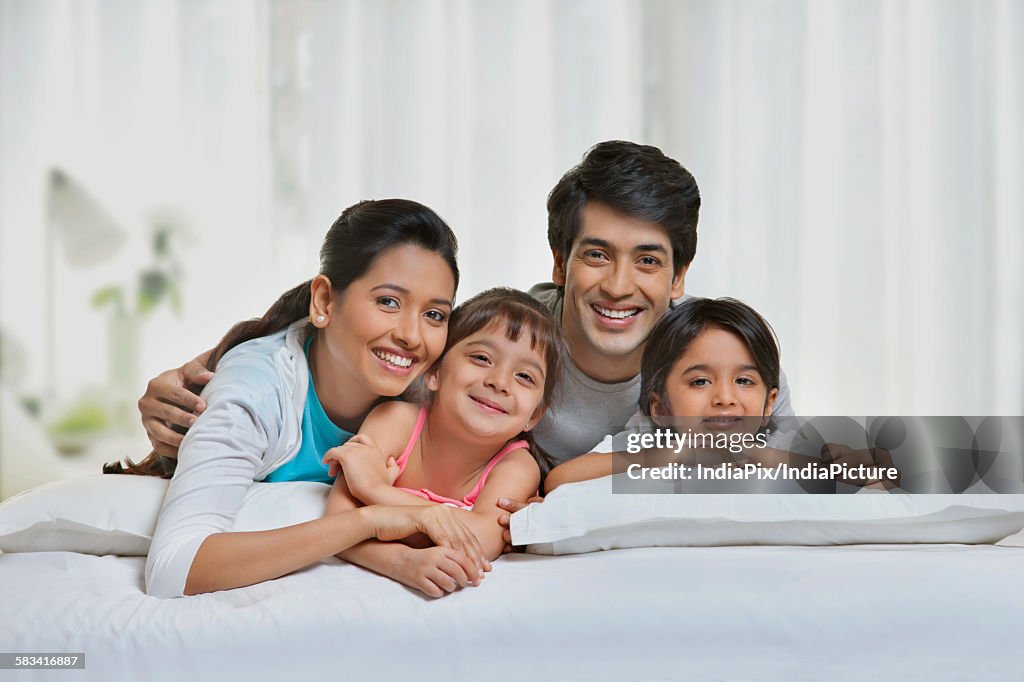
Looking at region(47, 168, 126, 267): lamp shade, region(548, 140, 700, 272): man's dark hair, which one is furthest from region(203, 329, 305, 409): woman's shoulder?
region(47, 168, 126, 267): lamp shade

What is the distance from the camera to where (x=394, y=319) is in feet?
4.42

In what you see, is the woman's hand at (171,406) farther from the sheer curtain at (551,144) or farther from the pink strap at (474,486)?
the sheer curtain at (551,144)

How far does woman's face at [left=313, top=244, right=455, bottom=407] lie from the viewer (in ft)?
4.42

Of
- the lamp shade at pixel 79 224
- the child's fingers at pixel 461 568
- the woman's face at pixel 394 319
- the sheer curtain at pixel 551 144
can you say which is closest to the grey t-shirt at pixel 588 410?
the woman's face at pixel 394 319

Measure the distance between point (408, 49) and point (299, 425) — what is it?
1693 mm

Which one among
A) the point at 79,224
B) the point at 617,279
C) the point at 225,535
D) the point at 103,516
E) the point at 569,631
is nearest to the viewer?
the point at 569,631

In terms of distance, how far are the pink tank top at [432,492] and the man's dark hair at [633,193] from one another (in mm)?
410

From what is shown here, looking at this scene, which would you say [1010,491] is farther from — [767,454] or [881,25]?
[881,25]

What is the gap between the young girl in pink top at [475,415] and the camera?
132cm

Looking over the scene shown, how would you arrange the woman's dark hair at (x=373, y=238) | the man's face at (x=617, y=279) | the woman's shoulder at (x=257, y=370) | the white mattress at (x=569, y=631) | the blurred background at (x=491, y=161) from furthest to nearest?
the blurred background at (x=491, y=161)
the man's face at (x=617, y=279)
the woman's dark hair at (x=373, y=238)
the woman's shoulder at (x=257, y=370)
the white mattress at (x=569, y=631)

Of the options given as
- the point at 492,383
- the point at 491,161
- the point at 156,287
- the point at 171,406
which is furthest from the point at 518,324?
the point at 156,287

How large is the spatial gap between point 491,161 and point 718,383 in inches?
60.5

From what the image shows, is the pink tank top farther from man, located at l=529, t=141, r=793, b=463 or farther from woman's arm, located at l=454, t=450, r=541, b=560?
man, located at l=529, t=141, r=793, b=463

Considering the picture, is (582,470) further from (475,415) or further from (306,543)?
(306,543)
